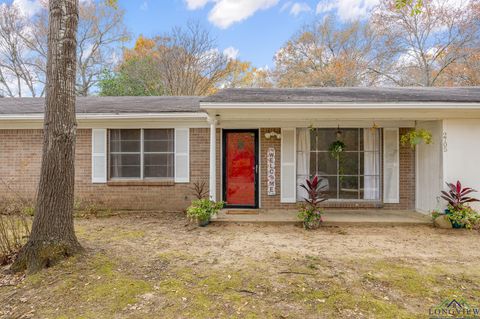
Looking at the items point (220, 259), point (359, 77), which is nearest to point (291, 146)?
point (220, 259)

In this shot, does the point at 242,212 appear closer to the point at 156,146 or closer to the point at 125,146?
the point at 156,146

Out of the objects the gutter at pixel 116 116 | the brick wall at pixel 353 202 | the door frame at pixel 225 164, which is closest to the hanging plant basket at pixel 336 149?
the brick wall at pixel 353 202

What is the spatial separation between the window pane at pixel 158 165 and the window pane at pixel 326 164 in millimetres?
3980

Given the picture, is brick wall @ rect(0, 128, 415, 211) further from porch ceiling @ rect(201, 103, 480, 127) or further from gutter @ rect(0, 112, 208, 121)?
porch ceiling @ rect(201, 103, 480, 127)

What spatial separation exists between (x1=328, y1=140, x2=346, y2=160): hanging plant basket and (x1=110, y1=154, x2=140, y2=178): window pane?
5.18m

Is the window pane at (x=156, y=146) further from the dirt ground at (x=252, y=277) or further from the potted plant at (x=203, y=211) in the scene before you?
the dirt ground at (x=252, y=277)

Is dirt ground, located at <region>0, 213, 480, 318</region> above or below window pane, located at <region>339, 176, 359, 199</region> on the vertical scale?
below

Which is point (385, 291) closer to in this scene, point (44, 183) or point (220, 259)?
point (220, 259)

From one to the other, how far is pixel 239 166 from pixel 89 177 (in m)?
4.10

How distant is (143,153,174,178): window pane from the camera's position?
7875 millimetres

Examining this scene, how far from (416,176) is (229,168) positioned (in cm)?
479

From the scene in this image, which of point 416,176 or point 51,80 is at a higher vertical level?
point 51,80

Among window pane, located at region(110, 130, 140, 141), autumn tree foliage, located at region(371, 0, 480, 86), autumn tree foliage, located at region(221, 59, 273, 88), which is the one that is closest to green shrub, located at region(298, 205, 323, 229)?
window pane, located at region(110, 130, 140, 141)

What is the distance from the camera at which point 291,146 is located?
297 inches
